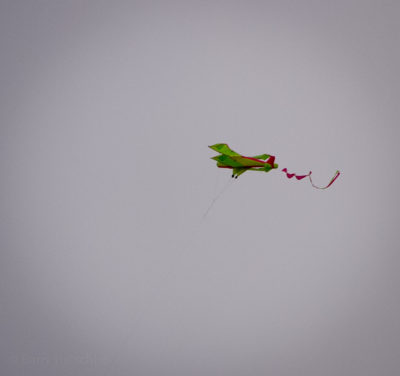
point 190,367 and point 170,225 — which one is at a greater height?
point 170,225

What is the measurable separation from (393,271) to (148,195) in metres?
2.26

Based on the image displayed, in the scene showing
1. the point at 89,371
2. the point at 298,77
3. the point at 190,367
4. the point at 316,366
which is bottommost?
the point at 89,371

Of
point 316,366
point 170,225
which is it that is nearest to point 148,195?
point 170,225

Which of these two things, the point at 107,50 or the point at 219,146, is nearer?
the point at 219,146

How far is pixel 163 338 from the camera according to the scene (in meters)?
5.08

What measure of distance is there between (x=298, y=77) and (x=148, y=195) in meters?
1.77

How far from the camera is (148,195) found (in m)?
4.99

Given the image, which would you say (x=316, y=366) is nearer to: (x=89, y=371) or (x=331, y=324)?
(x=331, y=324)

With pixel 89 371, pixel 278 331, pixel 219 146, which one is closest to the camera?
pixel 219 146

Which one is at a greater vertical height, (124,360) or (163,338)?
(163,338)

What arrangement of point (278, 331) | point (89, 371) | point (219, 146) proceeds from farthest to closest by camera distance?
point (278, 331)
point (89, 371)
point (219, 146)

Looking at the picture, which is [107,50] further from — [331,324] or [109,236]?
[331,324]

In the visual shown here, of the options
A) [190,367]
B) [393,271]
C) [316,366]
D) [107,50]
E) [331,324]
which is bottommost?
[190,367]

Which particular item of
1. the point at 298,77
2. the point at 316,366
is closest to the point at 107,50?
the point at 298,77
